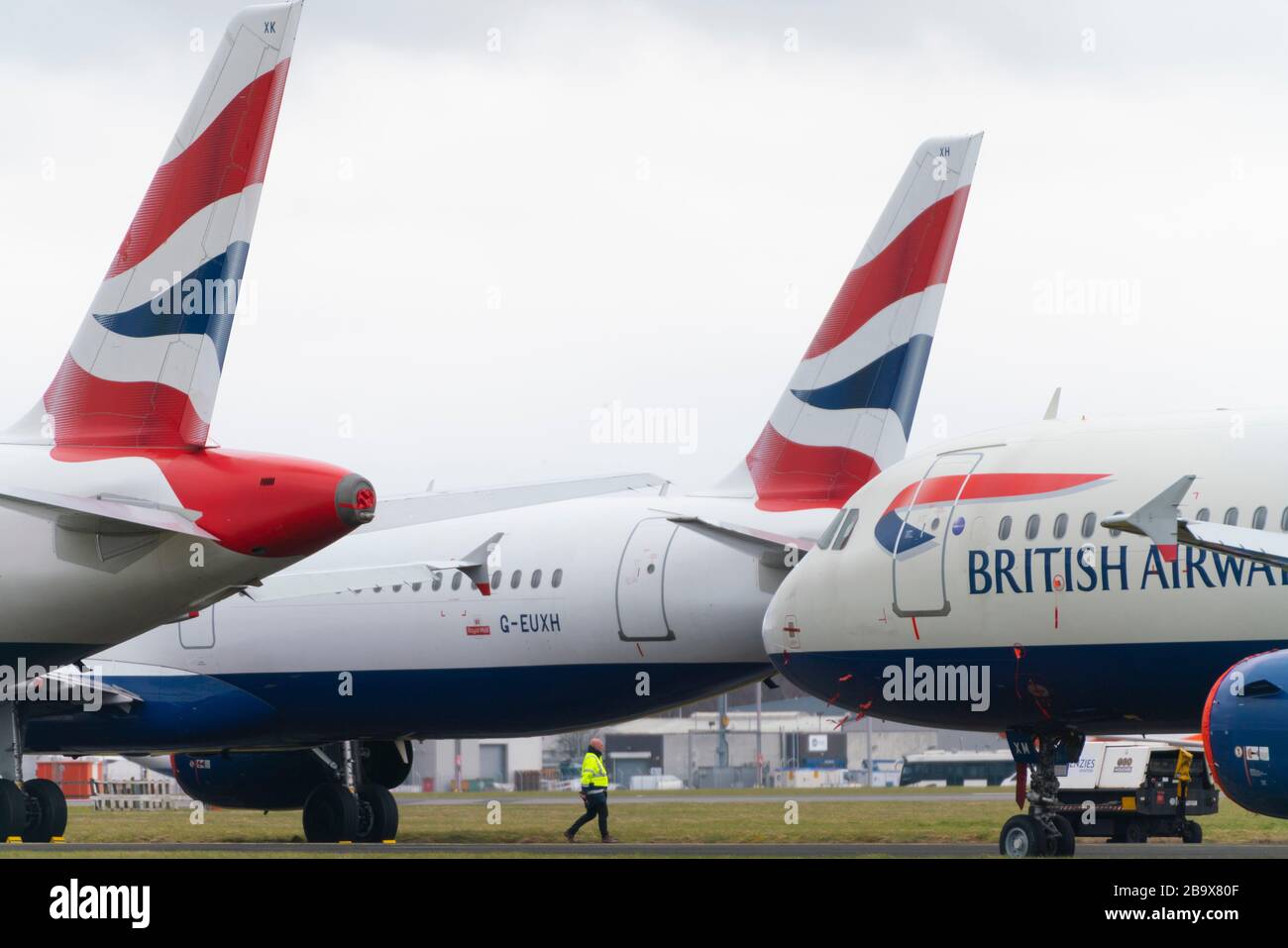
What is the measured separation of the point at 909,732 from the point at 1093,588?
259 feet

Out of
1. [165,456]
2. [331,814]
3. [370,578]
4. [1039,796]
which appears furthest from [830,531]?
[331,814]

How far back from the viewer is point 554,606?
72.8 feet

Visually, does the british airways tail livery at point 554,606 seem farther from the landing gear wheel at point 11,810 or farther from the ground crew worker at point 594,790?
the landing gear wheel at point 11,810

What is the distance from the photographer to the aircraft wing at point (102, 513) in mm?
12758

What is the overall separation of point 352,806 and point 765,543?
7.51 metres

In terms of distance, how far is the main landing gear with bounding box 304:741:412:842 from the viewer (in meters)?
24.7

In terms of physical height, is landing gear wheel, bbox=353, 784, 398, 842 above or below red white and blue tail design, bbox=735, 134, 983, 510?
below

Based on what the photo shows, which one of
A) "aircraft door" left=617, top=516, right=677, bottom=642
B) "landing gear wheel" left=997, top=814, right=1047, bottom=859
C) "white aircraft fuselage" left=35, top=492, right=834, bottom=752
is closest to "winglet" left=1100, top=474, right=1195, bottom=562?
"landing gear wheel" left=997, top=814, right=1047, bottom=859

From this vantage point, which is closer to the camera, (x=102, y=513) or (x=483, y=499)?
(x=102, y=513)

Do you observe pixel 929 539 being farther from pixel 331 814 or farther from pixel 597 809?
pixel 331 814

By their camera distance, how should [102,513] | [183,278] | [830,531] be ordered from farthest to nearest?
1. [830,531]
2. [183,278]
3. [102,513]

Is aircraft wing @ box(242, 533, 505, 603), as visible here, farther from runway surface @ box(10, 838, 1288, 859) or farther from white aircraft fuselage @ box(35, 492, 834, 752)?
runway surface @ box(10, 838, 1288, 859)

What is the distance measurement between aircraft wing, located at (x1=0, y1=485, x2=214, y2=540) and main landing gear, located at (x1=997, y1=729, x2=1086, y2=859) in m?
7.95

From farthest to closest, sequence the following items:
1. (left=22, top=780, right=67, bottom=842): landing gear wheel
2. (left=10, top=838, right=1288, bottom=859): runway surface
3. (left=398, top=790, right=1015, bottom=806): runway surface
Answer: (left=398, top=790, right=1015, bottom=806): runway surface, (left=22, top=780, right=67, bottom=842): landing gear wheel, (left=10, top=838, right=1288, bottom=859): runway surface
